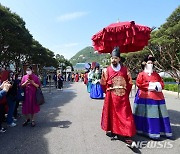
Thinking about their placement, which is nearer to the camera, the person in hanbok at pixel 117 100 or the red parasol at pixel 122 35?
the person in hanbok at pixel 117 100

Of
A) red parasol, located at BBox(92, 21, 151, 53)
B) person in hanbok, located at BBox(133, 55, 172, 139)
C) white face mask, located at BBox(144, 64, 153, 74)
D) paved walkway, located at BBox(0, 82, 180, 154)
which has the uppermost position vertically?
red parasol, located at BBox(92, 21, 151, 53)

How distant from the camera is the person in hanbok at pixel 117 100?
5.23 m

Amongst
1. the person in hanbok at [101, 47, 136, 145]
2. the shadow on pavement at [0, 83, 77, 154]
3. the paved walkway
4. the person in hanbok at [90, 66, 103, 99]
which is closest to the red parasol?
the person in hanbok at [101, 47, 136, 145]

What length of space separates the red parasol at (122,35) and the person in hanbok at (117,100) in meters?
0.83

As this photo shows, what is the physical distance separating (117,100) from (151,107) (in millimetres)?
820

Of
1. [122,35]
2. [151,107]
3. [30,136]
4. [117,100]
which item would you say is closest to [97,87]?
[122,35]

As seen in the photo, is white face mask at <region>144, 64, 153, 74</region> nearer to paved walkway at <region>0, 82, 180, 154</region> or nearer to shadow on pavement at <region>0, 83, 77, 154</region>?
paved walkway at <region>0, 82, 180, 154</region>

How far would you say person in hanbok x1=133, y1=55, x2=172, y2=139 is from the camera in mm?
5504

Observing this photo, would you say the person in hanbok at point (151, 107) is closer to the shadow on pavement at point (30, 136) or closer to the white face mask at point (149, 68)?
the white face mask at point (149, 68)

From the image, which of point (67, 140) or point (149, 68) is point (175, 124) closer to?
point (149, 68)

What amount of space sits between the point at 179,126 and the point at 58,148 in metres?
3.33

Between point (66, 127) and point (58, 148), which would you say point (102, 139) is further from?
point (66, 127)

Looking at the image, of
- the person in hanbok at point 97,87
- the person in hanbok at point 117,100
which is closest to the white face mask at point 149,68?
the person in hanbok at point 117,100

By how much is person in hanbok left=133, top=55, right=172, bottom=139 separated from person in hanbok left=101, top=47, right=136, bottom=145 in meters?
0.45
